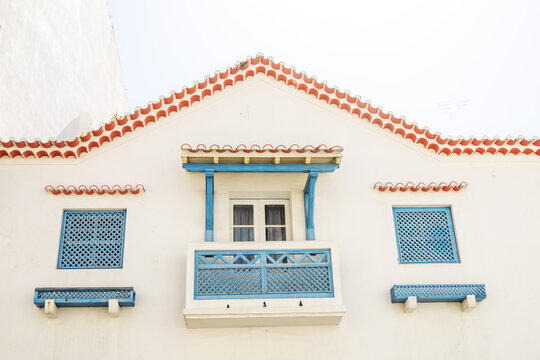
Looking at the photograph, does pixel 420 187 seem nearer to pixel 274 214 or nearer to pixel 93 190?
pixel 274 214

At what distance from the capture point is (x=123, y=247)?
10938 mm

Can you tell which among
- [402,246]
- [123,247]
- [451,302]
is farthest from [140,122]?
[451,302]

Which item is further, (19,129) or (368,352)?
(19,129)

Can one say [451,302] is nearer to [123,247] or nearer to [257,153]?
[257,153]

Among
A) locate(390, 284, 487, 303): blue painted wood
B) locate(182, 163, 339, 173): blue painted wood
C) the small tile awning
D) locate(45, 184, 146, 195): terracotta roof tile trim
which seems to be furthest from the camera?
locate(45, 184, 146, 195): terracotta roof tile trim

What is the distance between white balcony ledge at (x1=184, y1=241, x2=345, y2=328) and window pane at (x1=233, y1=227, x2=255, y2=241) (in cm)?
79

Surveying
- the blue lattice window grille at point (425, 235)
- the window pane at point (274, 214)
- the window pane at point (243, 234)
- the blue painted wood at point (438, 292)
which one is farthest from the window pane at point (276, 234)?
the blue painted wood at point (438, 292)

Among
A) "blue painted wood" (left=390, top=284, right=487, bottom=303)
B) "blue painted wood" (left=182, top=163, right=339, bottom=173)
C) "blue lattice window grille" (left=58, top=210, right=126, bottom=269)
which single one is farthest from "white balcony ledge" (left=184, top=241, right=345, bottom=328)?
"blue lattice window grille" (left=58, top=210, right=126, bottom=269)

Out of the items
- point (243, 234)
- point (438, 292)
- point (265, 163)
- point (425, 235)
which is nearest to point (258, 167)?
point (265, 163)

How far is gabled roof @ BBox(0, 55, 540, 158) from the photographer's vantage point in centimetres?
1148

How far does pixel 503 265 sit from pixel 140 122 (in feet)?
23.2

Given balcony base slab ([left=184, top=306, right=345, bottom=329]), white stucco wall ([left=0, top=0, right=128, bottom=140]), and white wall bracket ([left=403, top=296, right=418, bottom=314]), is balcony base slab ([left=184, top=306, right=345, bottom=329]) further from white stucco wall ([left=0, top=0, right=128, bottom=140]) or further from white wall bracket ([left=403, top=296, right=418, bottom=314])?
white stucco wall ([left=0, top=0, right=128, bottom=140])

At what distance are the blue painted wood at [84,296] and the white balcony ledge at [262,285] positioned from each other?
1063mm

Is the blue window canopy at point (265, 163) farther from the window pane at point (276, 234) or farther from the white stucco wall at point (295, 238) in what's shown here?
the window pane at point (276, 234)
